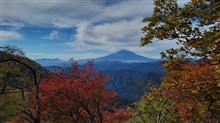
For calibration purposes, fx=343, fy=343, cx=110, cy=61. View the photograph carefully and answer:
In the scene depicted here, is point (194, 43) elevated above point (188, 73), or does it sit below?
above

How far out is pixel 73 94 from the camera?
1925 inches

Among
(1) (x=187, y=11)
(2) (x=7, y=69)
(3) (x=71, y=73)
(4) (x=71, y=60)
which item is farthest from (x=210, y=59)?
(2) (x=7, y=69)

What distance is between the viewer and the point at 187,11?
17.3 metres

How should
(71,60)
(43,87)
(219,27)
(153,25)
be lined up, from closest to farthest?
1. (219,27)
2. (153,25)
3. (43,87)
4. (71,60)

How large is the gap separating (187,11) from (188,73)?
3185mm

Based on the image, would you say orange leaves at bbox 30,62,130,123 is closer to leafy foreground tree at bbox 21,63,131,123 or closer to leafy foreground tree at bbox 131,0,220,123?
leafy foreground tree at bbox 21,63,131,123

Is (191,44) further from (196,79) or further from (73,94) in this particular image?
(73,94)

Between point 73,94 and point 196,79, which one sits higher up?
point 196,79

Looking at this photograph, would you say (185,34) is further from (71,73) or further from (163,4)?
A: (71,73)

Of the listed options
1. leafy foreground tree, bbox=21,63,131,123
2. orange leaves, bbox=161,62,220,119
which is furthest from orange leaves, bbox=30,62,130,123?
orange leaves, bbox=161,62,220,119

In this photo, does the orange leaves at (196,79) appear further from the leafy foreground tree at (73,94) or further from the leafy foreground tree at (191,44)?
the leafy foreground tree at (73,94)

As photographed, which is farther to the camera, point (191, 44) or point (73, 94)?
point (73, 94)

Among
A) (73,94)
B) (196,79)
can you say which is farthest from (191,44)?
(73,94)

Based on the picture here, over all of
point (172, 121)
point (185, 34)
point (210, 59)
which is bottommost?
point (172, 121)
